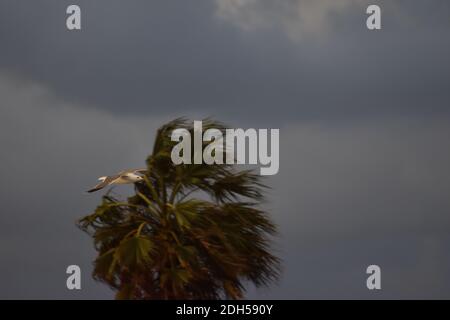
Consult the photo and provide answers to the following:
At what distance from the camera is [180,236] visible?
21.7m

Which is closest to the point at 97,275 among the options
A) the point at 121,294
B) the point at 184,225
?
the point at 121,294

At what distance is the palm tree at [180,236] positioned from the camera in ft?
69.5

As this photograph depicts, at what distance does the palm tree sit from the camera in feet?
69.5

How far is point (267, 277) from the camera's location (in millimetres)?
21984
